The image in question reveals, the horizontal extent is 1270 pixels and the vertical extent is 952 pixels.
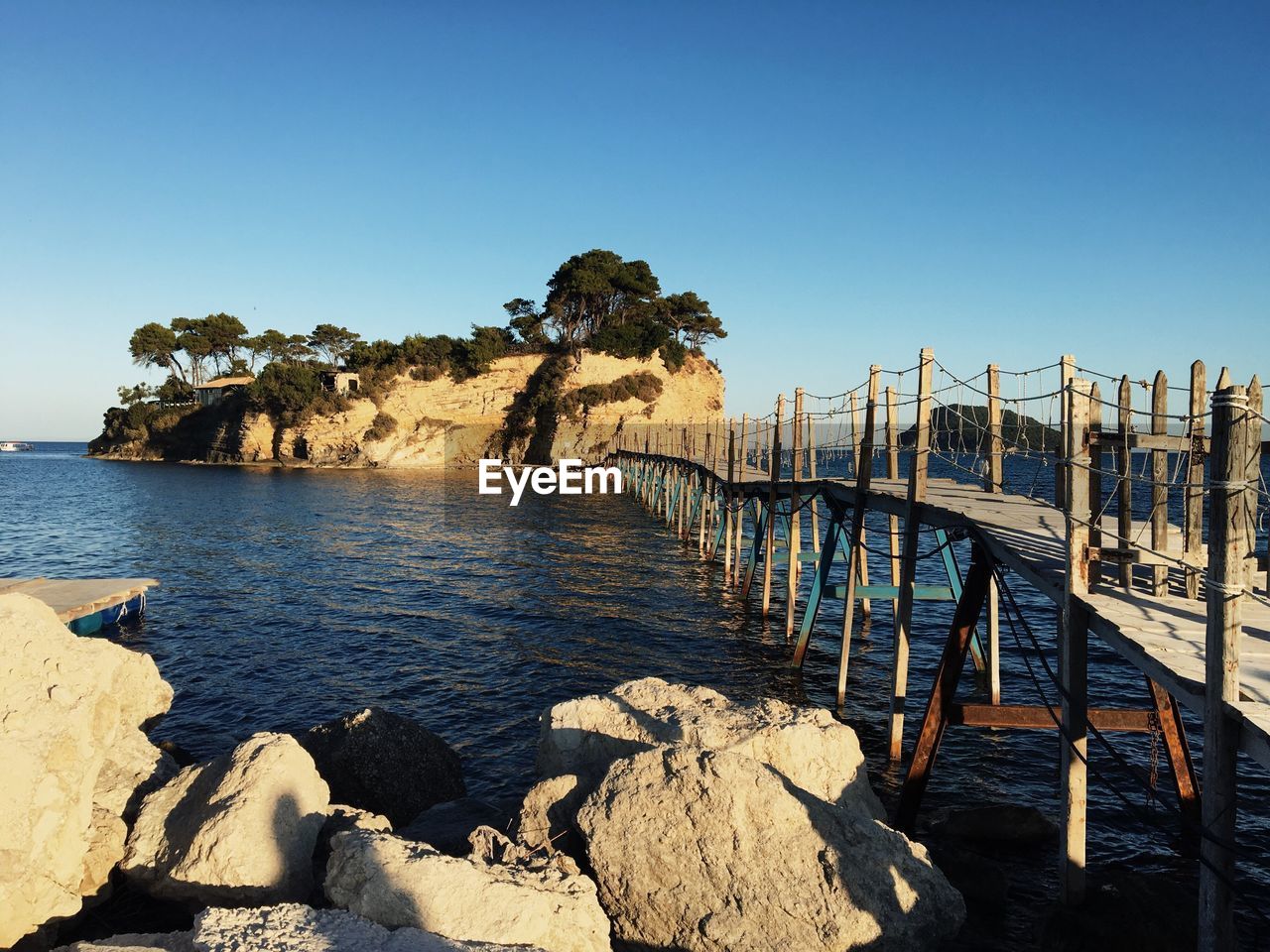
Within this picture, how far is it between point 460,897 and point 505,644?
13.7 m

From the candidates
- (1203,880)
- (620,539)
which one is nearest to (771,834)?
(1203,880)

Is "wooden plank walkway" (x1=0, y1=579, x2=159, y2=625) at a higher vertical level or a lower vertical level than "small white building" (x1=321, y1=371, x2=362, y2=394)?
lower

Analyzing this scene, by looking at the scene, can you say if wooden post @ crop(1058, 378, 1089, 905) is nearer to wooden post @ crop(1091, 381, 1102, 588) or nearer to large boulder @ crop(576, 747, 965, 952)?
wooden post @ crop(1091, 381, 1102, 588)

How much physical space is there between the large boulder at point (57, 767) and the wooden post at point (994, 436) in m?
10.2

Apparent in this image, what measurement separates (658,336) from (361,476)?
30.9 m

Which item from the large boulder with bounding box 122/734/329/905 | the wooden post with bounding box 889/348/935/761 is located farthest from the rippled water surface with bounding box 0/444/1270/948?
the large boulder with bounding box 122/734/329/905

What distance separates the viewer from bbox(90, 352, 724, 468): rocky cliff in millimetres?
75062

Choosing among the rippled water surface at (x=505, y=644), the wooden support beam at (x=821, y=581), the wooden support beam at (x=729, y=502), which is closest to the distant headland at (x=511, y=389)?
the rippled water surface at (x=505, y=644)

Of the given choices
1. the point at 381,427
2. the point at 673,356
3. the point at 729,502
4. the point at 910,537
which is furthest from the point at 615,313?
the point at 910,537

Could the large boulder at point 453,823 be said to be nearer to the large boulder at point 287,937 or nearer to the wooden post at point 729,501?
the large boulder at point 287,937

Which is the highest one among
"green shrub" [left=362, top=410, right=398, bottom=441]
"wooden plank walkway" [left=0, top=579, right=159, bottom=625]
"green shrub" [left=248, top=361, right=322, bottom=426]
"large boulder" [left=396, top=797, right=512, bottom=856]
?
"green shrub" [left=248, top=361, right=322, bottom=426]

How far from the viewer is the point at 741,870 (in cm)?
610

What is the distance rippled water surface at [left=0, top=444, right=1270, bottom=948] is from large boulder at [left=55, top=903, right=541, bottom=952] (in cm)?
485

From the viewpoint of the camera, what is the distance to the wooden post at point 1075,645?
21.8 ft
